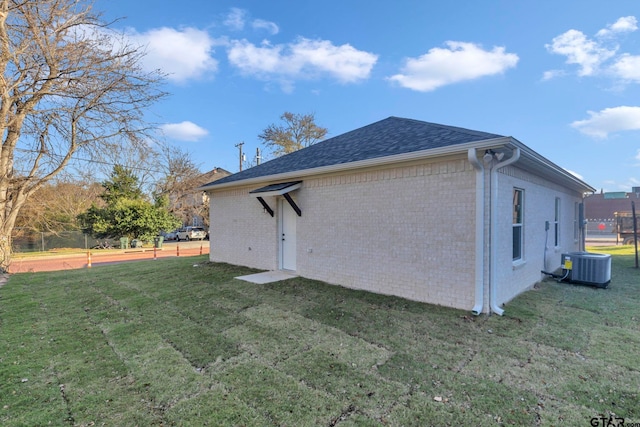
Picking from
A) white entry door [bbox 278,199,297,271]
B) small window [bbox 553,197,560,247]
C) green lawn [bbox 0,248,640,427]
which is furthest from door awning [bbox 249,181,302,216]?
small window [bbox 553,197,560,247]

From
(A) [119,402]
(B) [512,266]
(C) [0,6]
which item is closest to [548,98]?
(B) [512,266]

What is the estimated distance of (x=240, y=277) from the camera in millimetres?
7664

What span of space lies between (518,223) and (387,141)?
317cm

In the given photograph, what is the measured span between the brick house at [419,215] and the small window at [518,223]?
0.02m

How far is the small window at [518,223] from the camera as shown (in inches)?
228

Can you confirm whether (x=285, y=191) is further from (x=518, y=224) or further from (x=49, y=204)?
(x=49, y=204)

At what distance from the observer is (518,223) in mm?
5926

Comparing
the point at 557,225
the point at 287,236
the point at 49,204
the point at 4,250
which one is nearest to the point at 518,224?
the point at 557,225

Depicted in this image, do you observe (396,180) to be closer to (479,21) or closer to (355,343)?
(355,343)

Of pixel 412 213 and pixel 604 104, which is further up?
pixel 604 104

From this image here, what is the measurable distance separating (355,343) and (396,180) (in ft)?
10.5

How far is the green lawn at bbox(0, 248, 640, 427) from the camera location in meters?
2.40

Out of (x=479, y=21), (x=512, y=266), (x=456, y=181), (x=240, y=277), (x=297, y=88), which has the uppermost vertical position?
(x=297, y=88)

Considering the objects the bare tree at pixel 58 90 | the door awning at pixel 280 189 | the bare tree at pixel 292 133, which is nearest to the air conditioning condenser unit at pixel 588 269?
the door awning at pixel 280 189
